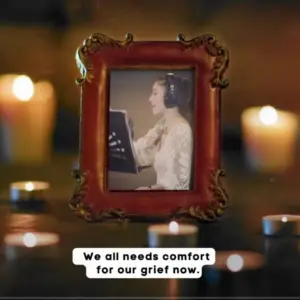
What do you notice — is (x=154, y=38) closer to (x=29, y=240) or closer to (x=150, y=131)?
(x=150, y=131)

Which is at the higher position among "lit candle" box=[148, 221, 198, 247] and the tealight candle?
"lit candle" box=[148, 221, 198, 247]

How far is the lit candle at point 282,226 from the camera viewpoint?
79 cm

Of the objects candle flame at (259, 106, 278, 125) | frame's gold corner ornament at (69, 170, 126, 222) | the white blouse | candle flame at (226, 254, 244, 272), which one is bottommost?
candle flame at (226, 254, 244, 272)

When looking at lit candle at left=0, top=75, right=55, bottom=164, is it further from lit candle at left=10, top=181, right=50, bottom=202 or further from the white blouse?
the white blouse

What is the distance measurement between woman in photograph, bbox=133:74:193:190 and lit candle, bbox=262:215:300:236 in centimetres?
13

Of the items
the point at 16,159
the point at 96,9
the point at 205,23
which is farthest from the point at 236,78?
the point at 16,159

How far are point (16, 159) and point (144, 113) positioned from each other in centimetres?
21

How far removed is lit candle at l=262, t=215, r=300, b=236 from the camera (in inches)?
31.0

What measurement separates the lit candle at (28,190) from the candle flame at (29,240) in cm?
5

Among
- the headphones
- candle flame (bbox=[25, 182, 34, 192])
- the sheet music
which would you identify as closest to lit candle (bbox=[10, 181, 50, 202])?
candle flame (bbox=[25, 182, 34, 192])

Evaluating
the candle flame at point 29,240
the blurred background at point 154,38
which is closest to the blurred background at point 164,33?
the blurred background at point 154,38

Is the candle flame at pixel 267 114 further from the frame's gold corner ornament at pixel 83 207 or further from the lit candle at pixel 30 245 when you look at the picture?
the lit candle at pixel 30 245

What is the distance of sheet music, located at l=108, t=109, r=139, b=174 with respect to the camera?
792 mm

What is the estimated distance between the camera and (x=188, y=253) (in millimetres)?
774
